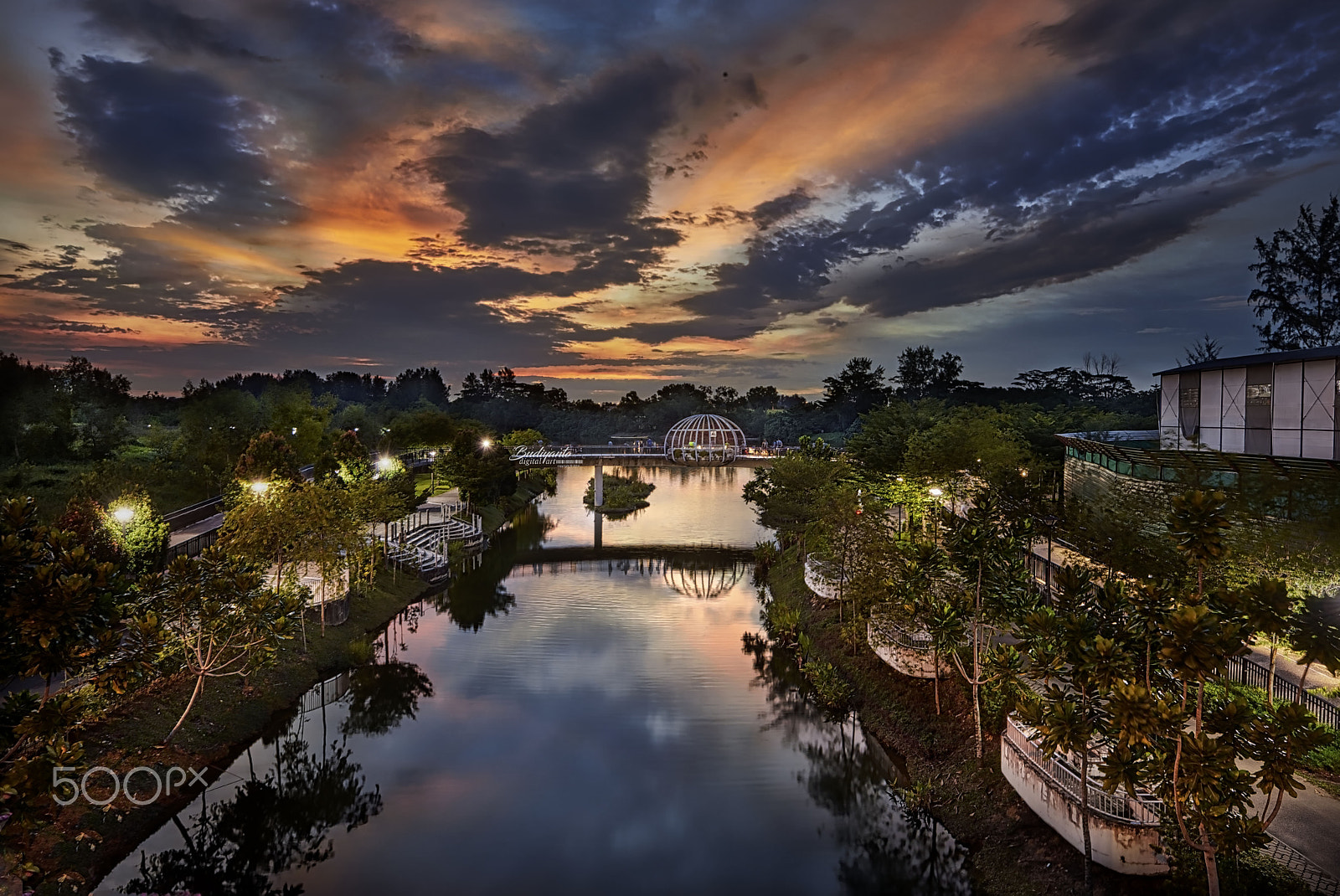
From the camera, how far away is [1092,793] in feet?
50.7

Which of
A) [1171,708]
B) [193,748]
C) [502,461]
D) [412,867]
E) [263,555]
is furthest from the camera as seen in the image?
[502,461]

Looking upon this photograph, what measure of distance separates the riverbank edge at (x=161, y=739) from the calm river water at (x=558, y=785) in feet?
1.90

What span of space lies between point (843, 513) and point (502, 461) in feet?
135

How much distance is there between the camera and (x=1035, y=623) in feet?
41.3

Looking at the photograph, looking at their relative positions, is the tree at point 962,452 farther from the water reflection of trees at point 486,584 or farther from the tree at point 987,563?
the water reflection of trees at point 486,584

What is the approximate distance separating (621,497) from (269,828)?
196 ft

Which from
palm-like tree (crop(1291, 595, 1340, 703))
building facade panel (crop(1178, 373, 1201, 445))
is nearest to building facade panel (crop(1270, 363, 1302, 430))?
building facade panel (crop(1178, 373, 1201, 445))

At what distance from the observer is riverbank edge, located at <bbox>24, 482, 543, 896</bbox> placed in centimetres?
1573

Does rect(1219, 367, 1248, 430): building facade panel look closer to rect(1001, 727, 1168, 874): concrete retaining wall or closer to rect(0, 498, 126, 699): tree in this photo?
rect(1001, 727, 1168, 874): concrete retaining wall

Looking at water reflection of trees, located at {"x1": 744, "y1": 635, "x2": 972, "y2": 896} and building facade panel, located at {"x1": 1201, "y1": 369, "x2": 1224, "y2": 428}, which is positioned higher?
building facade panel, located at {"x1": 1201, "y1": 369, "x2": 1224, "y2": 428}

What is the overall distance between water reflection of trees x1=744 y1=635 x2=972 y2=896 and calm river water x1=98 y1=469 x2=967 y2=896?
63 millimetres

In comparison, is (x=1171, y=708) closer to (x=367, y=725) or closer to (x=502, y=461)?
(x=367, y=725)

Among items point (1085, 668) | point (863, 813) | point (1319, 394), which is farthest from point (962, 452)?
point (1085, 668)

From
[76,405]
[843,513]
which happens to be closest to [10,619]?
[843,513]
